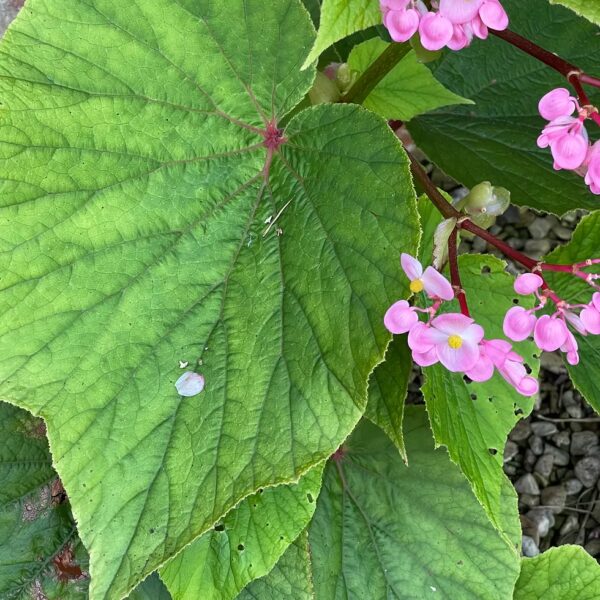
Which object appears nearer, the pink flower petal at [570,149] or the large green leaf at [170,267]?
the pink flower petal at [570,149]

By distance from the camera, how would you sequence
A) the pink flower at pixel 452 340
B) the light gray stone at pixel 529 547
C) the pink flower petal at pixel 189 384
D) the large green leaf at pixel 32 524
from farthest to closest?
the light gray stone at pixel 529 547
the large green leaf at pixel 32 524
the pink flower petal at pixel 189 384
the pink flower at pixel 452 340

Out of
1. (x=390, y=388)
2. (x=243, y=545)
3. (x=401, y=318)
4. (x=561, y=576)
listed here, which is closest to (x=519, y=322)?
(x=401, y=318)

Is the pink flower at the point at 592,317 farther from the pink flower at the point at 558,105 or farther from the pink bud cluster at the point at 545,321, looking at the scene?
the pink flower at the point at 558,105

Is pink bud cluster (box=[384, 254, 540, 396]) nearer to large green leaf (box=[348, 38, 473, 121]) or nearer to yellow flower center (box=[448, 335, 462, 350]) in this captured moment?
yellow flower center (box=[448, 335, 462, 350])

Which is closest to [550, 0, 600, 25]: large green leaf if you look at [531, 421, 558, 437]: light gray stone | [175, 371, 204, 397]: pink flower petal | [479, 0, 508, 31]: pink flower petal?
[479, 0, 508, 31]: pink flower petal

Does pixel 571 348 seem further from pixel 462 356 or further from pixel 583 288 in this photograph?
pixel 583 288

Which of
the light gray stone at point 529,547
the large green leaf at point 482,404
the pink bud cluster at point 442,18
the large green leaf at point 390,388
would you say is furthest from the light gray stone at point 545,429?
the pink bud cluster at point 442,18

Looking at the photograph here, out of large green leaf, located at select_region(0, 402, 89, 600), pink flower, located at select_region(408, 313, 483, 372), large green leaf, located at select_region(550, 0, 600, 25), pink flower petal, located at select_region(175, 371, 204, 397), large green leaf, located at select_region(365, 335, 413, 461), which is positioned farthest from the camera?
large green leaf, located at select_region(0, 402, 89, 600)
